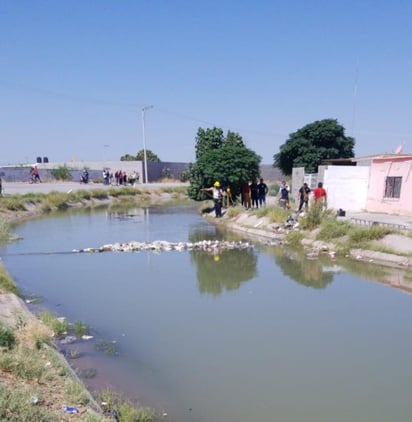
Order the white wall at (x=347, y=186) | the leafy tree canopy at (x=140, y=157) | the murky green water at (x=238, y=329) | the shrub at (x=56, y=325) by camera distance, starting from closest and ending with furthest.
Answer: the murky green water at (x=238, y=329), the shrub at (x=56, y=325), the white wall at (x=347, y=186), the leafy tree canopy at (x=140, y=157)

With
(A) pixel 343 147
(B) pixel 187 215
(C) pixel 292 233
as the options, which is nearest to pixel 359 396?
(C) pixel 292 233

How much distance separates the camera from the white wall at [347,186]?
18.7 meters

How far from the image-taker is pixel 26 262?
13078 mm

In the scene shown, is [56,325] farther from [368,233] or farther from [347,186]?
[347,186]

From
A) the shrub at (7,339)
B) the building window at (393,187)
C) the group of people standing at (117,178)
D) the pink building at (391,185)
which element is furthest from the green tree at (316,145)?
the shrub at (7,339)

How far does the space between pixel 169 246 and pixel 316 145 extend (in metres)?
19.9

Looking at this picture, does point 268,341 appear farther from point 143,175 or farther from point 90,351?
point 143,175

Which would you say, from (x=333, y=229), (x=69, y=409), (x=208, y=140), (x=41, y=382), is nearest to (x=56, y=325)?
(x=41, y=382)

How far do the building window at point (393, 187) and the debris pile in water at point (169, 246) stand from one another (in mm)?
6355

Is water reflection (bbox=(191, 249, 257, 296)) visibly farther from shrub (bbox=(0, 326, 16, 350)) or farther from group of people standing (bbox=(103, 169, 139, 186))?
group of people standing (bbox=(103, 169, 139, 186))

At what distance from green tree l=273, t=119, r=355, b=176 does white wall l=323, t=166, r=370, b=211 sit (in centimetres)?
1178

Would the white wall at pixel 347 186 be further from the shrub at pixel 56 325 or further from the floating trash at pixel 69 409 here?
the floating trash at pixel 69 409

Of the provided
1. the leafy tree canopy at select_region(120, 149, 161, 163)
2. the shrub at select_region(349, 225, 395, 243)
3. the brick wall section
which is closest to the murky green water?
the shrub at select_region(349, 225, 395, 243)

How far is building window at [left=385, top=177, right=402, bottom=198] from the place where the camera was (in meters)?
16.9
